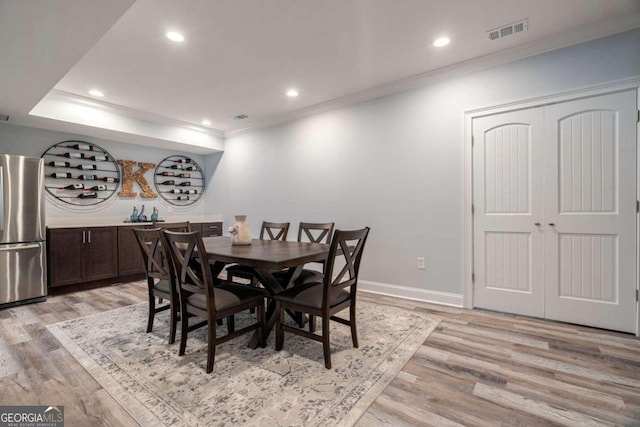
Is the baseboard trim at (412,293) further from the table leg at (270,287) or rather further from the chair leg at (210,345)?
the chair leg at (210,345)

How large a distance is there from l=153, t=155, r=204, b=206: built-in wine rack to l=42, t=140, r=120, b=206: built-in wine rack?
716 mm

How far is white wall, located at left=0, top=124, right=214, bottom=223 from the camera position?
4.00 metres

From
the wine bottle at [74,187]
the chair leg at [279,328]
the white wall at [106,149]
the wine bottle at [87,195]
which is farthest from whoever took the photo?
the wine bottle at [87,195]

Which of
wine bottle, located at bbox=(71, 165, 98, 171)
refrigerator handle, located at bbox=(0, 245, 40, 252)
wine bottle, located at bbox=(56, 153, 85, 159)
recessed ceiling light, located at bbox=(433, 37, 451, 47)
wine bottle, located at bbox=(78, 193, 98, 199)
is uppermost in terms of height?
recessed ceiling light, located at bbox=(433, 37, 451, 47)

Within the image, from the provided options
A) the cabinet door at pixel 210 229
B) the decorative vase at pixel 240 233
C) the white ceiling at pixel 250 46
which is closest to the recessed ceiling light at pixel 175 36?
the white ceiling at pixel 250 46

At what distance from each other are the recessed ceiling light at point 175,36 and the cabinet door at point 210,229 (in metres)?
3.50

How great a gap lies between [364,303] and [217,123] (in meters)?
3.87

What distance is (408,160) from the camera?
3.53 m

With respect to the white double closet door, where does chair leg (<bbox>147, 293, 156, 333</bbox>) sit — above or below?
below

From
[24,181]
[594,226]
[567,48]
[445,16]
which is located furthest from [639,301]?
[24,181]

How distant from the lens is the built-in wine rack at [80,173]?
4.24 meters

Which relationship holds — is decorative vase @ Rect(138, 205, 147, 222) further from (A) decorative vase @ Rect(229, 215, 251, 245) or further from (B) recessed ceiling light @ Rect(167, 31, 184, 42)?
(B) recessed ceiling light @ Rect(167, 31, 184, 42)

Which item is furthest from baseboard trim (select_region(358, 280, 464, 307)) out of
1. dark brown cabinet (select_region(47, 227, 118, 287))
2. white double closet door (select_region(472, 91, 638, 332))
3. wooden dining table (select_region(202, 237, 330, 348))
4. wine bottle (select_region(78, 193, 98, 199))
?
wine bottle (select_region(78, 193, 98, 199))

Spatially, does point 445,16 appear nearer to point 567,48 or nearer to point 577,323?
point 567,48
